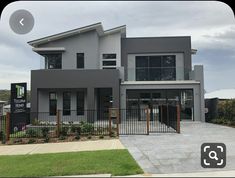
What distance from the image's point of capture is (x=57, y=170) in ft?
27.7

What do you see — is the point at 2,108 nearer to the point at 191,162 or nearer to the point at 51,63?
the point at 51,63

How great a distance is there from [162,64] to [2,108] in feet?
63.5

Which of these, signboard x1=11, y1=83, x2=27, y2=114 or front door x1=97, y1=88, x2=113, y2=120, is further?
front door x1=97, y1=88, x2=113, y2=120

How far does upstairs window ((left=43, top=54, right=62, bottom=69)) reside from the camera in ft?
89.3

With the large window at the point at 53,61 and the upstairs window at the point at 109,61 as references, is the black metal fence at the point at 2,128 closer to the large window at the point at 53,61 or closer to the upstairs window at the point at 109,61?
the large window at the point at 53,61

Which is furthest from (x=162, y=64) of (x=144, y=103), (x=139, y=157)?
(x=139, y=157)

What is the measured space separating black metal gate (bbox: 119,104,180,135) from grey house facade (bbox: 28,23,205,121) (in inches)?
56.8

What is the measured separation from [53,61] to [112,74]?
615 cm

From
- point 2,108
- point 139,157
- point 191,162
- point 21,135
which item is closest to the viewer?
point 191,162

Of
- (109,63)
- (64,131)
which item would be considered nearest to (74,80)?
(109,63)

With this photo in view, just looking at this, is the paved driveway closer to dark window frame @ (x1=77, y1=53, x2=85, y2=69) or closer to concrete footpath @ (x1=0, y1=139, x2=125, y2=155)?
concrete footpath @ (x1=0, y1=139, x2=125, y2=155)

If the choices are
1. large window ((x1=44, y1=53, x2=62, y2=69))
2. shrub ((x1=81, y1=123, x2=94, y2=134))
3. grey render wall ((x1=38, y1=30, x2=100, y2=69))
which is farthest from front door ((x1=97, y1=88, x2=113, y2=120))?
shrub ((x1=81, y1=123, x2=94, y2=134))

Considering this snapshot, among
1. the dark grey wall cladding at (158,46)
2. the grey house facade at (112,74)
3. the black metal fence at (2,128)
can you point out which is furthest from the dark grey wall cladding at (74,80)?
the black metal fence at (2,128)

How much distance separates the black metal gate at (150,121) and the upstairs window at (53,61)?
7.15 meters
